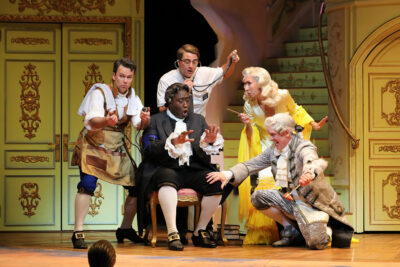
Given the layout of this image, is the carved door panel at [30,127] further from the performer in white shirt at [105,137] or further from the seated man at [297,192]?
the seated man at [297,192]

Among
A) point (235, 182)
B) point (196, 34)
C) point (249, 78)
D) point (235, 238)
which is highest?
point (196, 34)

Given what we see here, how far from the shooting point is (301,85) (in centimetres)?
845

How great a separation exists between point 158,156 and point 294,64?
10.5 feet

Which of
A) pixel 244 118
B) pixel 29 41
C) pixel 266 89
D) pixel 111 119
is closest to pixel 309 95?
pixel 266 89

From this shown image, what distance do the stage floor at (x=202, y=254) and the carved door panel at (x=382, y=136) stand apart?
39 centimetres

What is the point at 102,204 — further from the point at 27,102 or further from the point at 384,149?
the point at 384,149

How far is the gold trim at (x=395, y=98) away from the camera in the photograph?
7234 millimetres

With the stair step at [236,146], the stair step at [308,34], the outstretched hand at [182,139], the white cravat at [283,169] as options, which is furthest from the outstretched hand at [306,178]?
the stair step at [308,34]

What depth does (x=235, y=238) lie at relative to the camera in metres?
6.47

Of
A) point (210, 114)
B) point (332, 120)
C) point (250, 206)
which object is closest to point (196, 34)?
point (210, 114)

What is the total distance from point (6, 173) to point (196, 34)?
2.21 metres

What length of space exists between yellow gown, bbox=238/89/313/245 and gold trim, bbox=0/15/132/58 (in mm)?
1571

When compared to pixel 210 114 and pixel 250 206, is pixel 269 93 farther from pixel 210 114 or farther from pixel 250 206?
pixel 210 114

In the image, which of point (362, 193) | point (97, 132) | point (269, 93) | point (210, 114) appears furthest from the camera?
point (210, 114)
